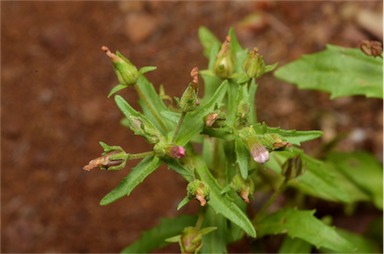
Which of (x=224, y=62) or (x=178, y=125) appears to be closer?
(x=178, y=125)

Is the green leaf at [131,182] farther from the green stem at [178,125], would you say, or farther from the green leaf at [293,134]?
the green leaf at [293,134]

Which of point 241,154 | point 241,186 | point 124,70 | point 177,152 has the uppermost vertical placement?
point 124,70

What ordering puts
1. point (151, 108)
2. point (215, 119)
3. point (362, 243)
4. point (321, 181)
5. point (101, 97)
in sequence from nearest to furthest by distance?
point (215, 119)
point (151, 108)
point (321, 181)
point (362, 243)
point (101, 97)

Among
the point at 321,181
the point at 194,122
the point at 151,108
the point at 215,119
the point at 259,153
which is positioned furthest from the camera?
the point at 321,181

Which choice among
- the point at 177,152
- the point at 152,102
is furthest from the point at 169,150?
the point at 152,102

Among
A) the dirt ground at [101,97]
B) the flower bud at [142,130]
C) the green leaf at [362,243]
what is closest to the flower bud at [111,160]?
the flower bud at [142,130]

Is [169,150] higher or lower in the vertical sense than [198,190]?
higher

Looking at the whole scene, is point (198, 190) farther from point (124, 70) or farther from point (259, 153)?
point (124, 70)

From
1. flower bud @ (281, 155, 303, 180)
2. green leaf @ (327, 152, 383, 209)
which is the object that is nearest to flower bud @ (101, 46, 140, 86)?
flower bud @ (281, 155, 303, 180)
